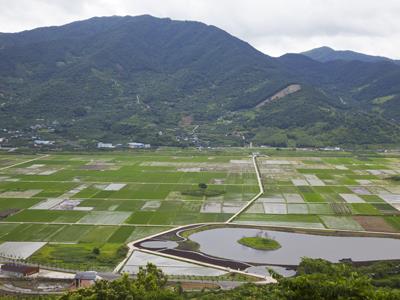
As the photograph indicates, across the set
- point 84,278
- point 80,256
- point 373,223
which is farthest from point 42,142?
point 84,278

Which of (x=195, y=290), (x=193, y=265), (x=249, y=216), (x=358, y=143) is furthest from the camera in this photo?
(x=358, y=143)

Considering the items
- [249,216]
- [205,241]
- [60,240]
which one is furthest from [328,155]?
[60,240]

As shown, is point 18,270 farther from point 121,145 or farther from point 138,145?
point 121,145

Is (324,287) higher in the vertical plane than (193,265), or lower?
higher

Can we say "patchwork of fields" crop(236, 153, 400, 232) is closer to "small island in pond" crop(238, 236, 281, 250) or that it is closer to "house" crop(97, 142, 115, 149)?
"small island in pond" crop(238, 236, 281, 250)

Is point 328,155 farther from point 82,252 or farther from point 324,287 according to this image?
point 324,287

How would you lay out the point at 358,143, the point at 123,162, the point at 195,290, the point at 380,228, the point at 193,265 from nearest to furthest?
1. the point at 195,290
2. the point at 193,265
3. the point at 380,228
4. the point at 123,162
5. the point at 358,143

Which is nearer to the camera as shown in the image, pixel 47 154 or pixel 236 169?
pixel 236 169
